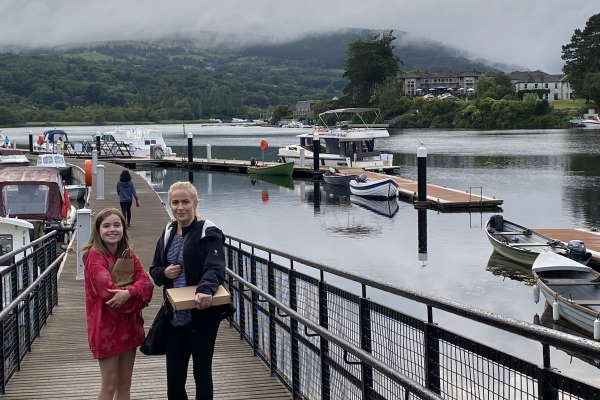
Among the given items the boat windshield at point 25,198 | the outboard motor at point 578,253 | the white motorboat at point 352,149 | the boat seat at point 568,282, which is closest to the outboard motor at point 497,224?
the outboard motor at point 578,253

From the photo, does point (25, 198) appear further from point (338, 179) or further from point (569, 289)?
point (338, 179)

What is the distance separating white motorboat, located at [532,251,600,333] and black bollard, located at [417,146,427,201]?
1812 centimetres

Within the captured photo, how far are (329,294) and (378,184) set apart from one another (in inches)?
1555

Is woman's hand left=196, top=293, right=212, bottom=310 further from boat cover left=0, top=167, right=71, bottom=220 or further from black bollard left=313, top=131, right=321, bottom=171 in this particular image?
black bollard left=313, top=131, right=321, bottom=171

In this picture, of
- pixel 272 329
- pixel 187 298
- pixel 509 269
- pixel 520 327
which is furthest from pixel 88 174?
pixel 520 327

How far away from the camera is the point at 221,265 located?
617 centimetres

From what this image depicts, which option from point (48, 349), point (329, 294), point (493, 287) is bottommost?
point (493, 287)

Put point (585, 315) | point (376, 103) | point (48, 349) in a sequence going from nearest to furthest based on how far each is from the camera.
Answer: point (48, 349) < point (585, 315) < point (376, 103)

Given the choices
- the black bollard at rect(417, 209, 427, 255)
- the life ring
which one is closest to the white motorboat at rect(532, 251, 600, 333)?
the black bollard at rect(417, 209, 427, 255)

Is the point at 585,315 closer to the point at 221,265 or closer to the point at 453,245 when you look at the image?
the point at 221,265

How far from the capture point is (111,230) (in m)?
6.20

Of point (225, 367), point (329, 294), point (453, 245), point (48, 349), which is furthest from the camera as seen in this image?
point (453, 245)

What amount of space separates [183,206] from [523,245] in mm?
22465

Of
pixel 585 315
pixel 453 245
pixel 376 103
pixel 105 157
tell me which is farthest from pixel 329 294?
Answer: pixel 376 103
